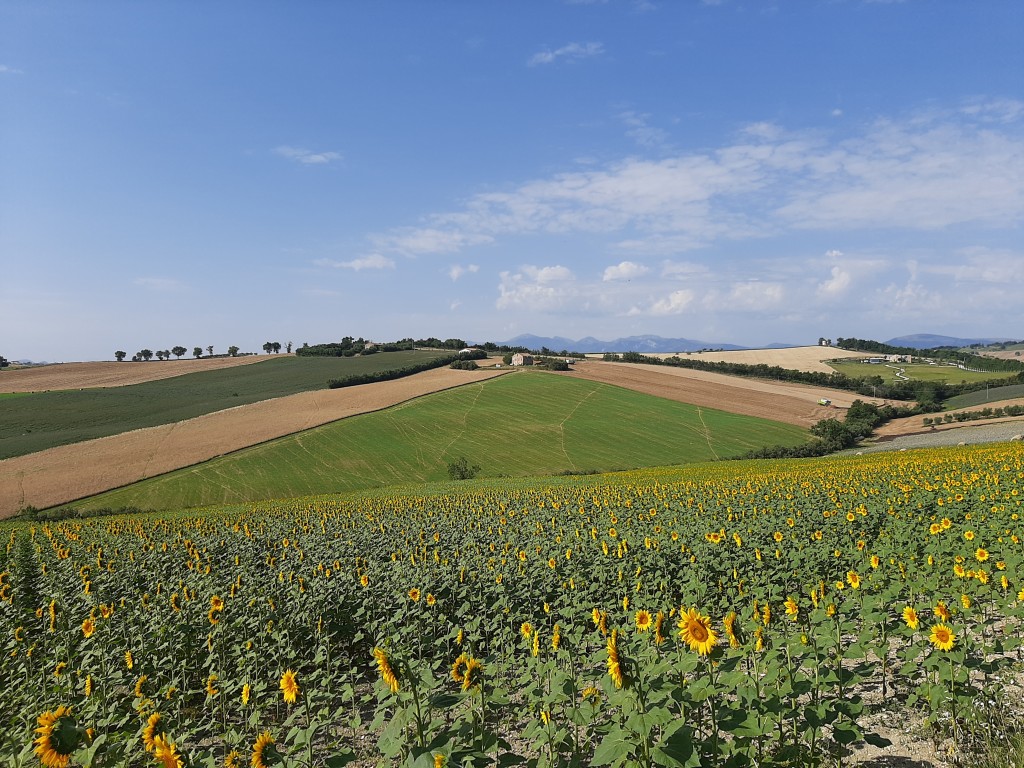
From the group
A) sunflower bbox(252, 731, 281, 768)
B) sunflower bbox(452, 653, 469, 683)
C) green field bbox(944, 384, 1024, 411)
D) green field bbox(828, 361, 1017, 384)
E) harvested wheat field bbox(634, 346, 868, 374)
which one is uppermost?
harvested wheat field bbox(634, 346, 868, 374)

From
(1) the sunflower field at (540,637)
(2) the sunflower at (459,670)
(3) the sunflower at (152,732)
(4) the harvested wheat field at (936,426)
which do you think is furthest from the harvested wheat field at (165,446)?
(4) the harvested wheat field at (936,426)

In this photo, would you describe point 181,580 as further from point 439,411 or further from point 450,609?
point 439,411

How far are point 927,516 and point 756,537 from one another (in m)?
4.56

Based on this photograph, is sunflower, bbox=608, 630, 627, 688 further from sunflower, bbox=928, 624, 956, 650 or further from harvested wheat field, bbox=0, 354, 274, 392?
harvested wheat field, bbox=0, 354, 274, 392

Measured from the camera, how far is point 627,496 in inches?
898

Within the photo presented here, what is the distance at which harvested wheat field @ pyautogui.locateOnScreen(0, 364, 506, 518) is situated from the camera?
154 feet

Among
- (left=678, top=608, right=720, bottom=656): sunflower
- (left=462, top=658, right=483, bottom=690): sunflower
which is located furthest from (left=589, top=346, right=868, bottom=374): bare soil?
(left=462, top=658, right=483, bottom=690): sunflower

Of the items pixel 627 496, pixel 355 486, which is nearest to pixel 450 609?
pixel 627 496

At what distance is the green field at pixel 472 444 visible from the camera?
49719 millimetres

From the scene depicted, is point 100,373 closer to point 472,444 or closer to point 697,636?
point 472,444

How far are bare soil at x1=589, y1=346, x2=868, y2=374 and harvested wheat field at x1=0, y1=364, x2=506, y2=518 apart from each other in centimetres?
7692

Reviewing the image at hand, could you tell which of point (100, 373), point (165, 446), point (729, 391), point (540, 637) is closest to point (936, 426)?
point (729, 391)

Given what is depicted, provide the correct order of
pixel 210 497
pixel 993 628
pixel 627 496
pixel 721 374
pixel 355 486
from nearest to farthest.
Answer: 1. pixel 993 628
2. pixel 627 496
3. pixel 210 497
4. pixel 355 486
5. pixel 721 374

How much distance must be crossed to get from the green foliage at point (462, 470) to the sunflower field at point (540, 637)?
35.5 meters
